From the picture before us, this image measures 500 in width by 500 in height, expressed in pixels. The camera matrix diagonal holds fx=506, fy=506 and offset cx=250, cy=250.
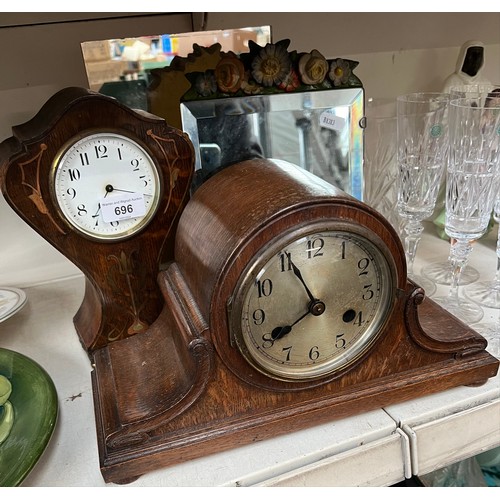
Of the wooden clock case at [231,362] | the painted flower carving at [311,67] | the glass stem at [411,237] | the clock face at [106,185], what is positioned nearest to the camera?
the wooden clock case at [231,362]

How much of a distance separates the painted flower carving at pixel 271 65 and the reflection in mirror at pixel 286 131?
2 cm

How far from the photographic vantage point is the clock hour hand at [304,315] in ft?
1.81

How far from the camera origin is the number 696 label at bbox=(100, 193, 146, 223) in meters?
0.67

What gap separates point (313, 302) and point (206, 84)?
0.35 meters

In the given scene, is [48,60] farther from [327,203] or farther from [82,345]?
[327,203]

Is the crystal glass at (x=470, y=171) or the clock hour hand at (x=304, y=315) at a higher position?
the crystal glass at (x=470, y=171)

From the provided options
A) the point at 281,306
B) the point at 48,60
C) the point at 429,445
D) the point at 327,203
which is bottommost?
the point at 429,445

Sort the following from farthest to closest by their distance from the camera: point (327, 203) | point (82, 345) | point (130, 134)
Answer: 1. point (82, 345)
2. point (130, 134)
3. point (327, 203)

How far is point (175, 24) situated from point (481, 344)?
Answer: 2.33 ft

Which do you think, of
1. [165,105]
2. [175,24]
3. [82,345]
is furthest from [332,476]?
[175,24]

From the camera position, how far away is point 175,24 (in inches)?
34.8

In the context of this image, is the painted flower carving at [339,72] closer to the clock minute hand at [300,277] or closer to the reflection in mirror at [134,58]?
the reflection in mirror at [134,58]

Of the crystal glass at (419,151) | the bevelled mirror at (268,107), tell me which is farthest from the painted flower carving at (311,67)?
the crystal glass at (419,151)

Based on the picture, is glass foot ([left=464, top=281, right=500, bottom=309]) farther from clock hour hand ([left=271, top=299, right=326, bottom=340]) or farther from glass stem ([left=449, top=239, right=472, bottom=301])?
clock hour hand ([left=271, top=299, right=326, bottom=340])
